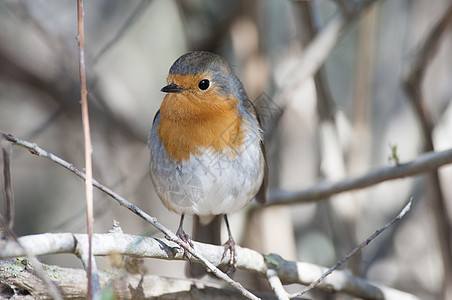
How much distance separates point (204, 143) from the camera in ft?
8.58

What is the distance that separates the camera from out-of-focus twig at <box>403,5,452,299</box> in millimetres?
3043

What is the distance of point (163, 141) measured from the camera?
8.87ft

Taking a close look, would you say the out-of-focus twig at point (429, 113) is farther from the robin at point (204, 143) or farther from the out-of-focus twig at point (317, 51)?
the robin at point (204, 143)

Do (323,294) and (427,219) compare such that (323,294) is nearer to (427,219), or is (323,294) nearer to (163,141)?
(427,219)

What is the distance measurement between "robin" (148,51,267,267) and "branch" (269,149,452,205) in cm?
48

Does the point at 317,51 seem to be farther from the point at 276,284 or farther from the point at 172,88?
the point at 276,284

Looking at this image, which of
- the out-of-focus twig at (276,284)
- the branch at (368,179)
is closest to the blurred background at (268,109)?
the branch at (368,179)

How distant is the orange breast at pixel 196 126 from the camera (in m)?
2.61

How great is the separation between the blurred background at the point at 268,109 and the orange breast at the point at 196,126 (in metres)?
0.88

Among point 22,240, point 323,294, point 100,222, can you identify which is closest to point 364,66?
point 323,294

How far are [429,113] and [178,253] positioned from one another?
1.76m

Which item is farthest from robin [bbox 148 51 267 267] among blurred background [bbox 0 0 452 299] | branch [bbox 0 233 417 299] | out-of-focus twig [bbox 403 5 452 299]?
out-of-focus twig [bbox 403 5 452 299]

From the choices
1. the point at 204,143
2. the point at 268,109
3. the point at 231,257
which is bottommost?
the point at 231,257

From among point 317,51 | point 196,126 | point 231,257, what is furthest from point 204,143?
point 317,51
